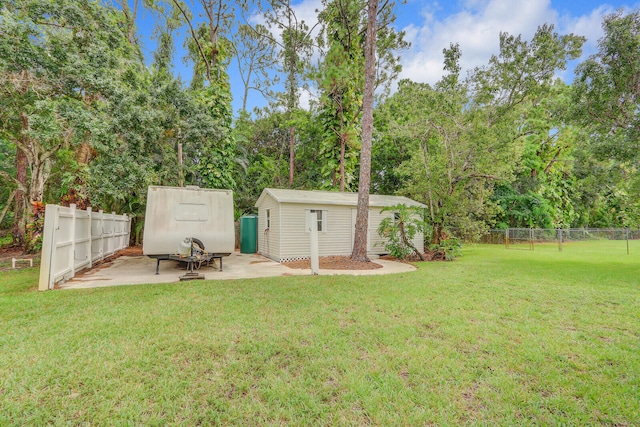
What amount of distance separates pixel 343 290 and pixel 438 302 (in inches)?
66.8

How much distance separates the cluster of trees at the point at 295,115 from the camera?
745 centimetres

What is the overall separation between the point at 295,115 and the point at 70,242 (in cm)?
1388

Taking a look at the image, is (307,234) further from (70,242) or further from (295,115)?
(295,115)

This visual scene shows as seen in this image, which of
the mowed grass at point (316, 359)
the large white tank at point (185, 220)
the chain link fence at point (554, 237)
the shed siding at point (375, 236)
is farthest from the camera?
the chain link fence at point (554, 237)

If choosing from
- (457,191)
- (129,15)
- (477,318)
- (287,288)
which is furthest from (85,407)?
(129,15)

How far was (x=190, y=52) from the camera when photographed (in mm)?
16734

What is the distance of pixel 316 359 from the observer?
2822 mm

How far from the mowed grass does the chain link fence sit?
1349 cm

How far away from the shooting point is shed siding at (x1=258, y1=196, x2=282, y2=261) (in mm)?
10250

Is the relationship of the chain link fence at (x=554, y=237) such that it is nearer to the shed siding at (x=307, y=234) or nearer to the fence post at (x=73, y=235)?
A: the shed siding at (x=307, y=234)

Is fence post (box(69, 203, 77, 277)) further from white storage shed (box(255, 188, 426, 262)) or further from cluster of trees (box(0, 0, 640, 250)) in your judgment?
white storage shed (box(255, 188, 426, 262))

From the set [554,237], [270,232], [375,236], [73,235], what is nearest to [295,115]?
[270,232]

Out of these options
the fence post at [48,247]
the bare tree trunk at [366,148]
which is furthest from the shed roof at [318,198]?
the fence post at [48,247]

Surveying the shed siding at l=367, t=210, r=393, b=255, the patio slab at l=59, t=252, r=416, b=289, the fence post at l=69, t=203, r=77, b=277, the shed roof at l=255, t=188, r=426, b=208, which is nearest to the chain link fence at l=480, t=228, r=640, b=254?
the shed roof at l=255, t=188, r=426, b=208
